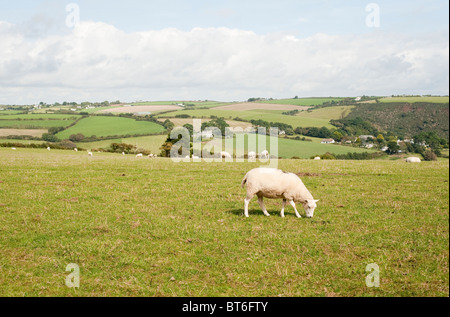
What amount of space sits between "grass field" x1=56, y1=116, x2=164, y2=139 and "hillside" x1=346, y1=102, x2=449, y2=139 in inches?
3943

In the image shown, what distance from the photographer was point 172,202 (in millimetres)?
18203

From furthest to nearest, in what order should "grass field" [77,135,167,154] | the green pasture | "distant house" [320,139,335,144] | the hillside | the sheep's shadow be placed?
the hillside
"distant house" [320,139,335,144]
"grass field" [77,135,167,154]
the green pasture
the sheep's shadow

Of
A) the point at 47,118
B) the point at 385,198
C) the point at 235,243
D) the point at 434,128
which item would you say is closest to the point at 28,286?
the point at 235,243

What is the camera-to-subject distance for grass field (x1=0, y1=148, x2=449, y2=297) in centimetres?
906

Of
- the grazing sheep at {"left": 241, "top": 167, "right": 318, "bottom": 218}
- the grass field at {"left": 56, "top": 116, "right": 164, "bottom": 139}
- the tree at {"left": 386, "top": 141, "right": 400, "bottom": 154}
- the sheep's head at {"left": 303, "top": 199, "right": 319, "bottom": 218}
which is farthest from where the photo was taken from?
the grass field at {"left": 56, "top": 116, "right": 164, "bottom": 139}

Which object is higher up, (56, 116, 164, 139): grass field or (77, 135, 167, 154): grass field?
(56, 116, 164, 139): grass field

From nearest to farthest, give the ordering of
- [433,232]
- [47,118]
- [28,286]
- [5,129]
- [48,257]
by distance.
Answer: [28,286], [48,257], [433,232], [5,129], [47,118]

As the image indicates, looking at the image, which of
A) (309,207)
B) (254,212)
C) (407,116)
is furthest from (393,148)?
(254,212)

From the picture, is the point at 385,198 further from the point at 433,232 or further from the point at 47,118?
the point at 47,118

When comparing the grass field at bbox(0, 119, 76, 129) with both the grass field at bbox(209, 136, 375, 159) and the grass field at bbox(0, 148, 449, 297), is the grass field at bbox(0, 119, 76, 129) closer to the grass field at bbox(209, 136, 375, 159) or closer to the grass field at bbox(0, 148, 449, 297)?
the grass field at bbox(209, 136, 375, 159)

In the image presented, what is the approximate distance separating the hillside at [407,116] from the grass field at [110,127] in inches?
3943

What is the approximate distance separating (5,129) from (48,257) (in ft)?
363

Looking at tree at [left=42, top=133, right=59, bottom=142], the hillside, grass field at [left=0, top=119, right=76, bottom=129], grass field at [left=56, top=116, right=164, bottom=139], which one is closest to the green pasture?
grass field at [left=56, top=116, right=164, bottom=139]

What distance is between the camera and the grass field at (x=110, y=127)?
359ft
